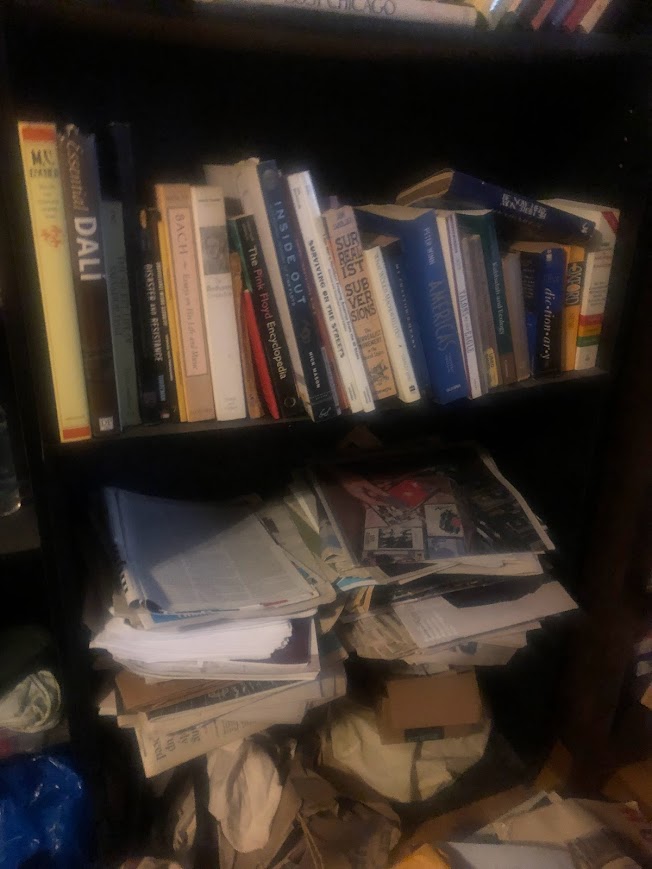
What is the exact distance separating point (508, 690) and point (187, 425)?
0.94 metres

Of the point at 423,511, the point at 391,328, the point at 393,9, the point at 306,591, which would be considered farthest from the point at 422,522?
the point at 393,9

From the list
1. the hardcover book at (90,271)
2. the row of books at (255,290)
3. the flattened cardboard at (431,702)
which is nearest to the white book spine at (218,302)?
the row of books at (255,290)

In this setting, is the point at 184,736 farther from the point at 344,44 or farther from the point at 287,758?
the point at 344,44

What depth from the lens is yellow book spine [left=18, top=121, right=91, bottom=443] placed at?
1.86 ft

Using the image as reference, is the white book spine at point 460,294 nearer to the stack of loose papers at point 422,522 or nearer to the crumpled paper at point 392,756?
the stack of loose papers at point 422,522

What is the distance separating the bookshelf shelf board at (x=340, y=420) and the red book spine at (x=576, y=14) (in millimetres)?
419

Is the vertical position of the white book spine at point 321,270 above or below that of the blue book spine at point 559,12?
below

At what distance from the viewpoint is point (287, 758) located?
99 centimetres

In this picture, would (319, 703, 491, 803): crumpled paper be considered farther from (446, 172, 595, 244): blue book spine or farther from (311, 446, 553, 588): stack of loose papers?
(446, 172, 595, 244): blue book spine

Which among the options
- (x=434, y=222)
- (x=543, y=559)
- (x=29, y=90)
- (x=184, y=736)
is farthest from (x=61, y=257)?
(x=543, y=559)

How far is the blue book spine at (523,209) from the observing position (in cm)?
73

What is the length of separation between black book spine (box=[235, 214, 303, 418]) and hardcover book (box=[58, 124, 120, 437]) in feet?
0.51

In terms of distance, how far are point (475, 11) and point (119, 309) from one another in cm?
50

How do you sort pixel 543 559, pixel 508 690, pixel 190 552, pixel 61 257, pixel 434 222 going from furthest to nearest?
pixel 508 690, pixel 543 559, pixel 190 552, pixel 434 222, pixel 61 257
